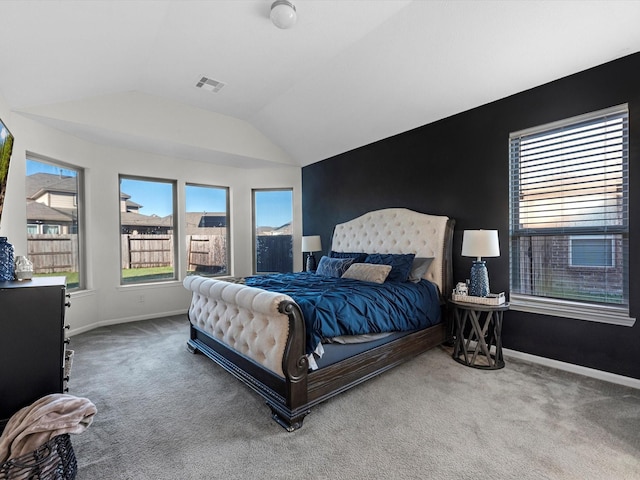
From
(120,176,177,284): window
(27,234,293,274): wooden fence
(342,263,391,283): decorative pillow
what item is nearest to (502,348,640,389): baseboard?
(342,263,391,283): decorative pillow

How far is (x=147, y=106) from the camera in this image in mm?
4039

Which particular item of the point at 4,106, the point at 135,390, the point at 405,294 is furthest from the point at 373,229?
the point at 4,106

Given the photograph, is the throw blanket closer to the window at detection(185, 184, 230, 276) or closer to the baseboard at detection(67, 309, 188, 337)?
the baseboard at detection(67, 309, 188, 337)

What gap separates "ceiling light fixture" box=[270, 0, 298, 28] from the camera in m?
2.43

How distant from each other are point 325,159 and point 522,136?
2959mm

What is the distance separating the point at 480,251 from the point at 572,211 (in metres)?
0.89

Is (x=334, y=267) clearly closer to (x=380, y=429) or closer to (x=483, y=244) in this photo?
(x=483, y=244)

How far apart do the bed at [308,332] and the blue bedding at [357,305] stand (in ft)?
0.05

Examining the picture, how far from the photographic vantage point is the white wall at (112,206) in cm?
330

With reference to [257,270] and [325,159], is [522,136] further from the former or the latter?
[257,270]

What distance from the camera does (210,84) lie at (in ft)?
12.4

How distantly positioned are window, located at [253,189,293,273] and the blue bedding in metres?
2.32

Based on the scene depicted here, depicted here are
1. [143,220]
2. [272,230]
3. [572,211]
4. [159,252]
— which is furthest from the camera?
[272,230]

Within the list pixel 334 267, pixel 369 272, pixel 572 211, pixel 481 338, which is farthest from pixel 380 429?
pixel 572 211
